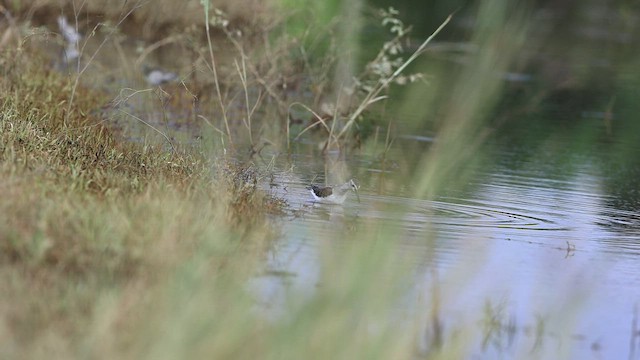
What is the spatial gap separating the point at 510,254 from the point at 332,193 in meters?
1.50

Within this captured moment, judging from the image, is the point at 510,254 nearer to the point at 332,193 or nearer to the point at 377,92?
the point at 332,193

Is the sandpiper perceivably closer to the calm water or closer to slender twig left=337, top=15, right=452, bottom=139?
the calm water

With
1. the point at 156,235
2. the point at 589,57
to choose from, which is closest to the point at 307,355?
the point at 156,235

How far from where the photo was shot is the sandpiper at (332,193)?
28.6 feet

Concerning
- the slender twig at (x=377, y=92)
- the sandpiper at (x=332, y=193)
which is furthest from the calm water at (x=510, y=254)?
the slender twig at (x=377, y=92)

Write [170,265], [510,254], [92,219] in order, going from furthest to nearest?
[510,254], [92,219], [170,265]

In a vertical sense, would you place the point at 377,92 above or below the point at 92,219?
above

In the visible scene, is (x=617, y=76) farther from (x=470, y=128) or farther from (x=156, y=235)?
(x=156, y=235)

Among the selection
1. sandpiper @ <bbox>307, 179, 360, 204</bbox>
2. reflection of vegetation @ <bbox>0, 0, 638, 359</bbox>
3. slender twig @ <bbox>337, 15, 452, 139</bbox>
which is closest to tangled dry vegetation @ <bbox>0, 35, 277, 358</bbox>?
reflection of vegetation @ <bbox>0, 0, 638, 359</bbox>

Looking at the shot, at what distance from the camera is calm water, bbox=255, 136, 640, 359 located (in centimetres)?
591

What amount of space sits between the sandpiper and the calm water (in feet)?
0.25

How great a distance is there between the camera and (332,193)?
8719 mm

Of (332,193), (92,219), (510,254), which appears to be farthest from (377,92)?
(92,219)

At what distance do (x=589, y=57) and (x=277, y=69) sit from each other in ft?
31.7
